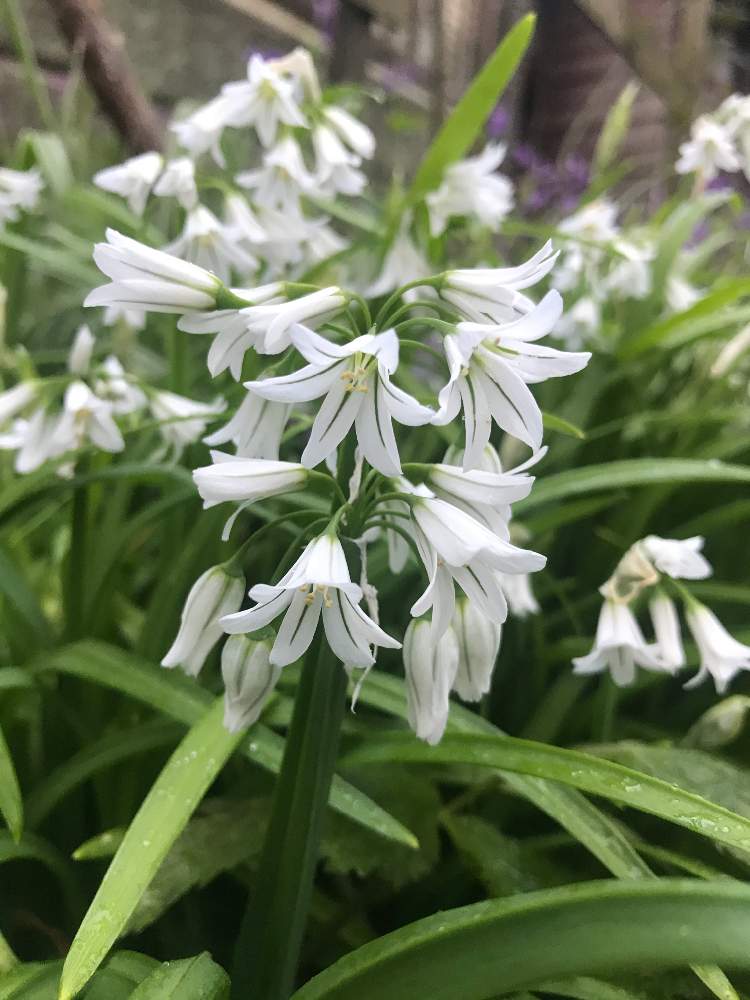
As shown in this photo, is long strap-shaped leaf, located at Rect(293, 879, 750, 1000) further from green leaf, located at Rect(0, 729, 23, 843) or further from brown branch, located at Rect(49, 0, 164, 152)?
brown branch, located at Rect(49, 0, 164, 152)

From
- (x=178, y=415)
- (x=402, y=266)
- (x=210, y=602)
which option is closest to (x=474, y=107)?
(x=402, y=266)

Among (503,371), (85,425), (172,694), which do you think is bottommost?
(172,694)

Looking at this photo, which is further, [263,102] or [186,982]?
[263,102]

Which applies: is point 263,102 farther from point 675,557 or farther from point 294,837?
point 294,837

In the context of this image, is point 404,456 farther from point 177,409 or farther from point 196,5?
point 196,5

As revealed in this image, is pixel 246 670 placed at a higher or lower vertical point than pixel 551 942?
higher

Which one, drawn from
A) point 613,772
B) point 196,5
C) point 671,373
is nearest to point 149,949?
point 613,772

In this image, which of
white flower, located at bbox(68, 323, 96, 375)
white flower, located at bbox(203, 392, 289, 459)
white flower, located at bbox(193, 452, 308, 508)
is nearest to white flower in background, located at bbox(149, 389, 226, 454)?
white flower, located at bbox(68, 323, 96, 375)
